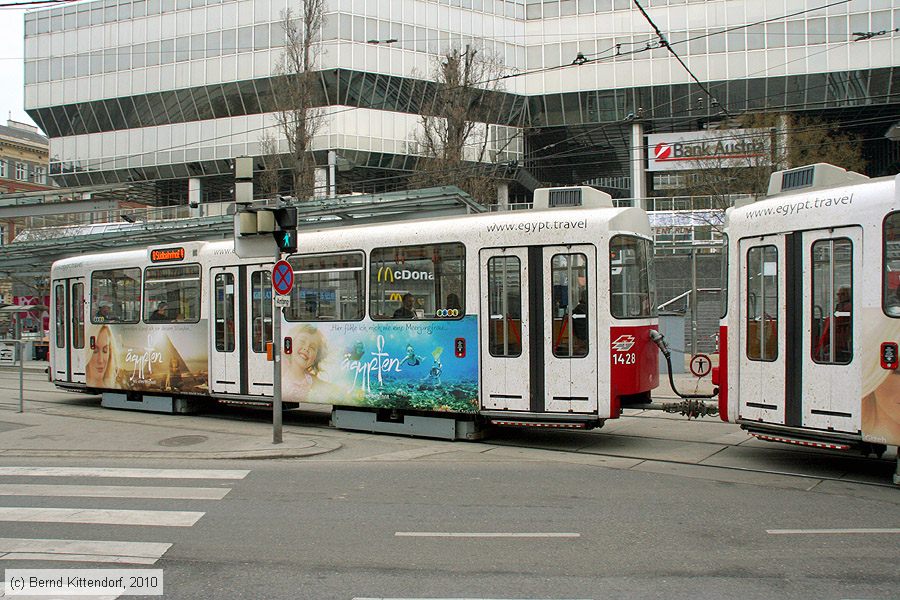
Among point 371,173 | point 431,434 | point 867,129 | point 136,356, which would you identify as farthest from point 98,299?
point 867,129

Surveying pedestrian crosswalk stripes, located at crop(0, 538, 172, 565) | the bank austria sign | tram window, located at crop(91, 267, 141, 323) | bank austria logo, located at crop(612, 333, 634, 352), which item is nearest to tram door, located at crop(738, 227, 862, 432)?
bank austria logo, located at crop(612, 333, 634, 352)

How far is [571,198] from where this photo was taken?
11.3 m

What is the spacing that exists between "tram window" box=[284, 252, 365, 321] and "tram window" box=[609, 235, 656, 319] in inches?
161

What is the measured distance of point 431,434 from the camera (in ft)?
39.9

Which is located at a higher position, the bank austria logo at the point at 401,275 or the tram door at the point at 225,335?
the bank austria logo at the point at 401,275

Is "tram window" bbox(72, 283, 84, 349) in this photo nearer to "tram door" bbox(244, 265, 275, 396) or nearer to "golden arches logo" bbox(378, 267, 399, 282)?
"tram door" bbox(244, 265, 275, 396)

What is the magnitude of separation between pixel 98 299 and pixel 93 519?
10.8 m

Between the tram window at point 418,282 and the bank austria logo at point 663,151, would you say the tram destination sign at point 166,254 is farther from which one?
the bank austria logo at point 663,151

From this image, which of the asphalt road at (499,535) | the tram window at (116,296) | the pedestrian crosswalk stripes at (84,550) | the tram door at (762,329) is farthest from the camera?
the tram window at (116,296)

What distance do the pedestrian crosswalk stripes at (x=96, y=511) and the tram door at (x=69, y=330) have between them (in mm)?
7899

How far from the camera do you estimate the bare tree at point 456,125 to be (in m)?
29.1

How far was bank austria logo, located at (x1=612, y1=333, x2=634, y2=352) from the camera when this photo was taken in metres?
10.6

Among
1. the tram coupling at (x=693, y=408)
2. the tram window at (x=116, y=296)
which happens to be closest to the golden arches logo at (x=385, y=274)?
the tram coupling at (x=693, y=408)

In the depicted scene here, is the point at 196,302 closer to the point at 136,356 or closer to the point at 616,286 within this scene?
the point at 136,356
